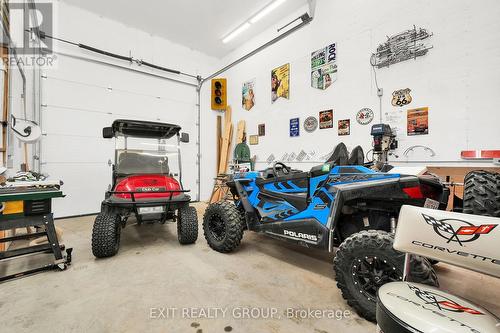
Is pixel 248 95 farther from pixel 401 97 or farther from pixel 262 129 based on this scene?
pixel 401 97

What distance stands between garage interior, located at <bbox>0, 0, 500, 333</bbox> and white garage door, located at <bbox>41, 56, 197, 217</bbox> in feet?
0.12

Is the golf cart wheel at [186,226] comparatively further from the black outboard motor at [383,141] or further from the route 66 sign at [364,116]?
the route 66 sign at [364,116]

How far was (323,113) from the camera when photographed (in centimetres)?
432

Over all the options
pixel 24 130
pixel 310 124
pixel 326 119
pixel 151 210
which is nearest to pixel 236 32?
pixel 310 124

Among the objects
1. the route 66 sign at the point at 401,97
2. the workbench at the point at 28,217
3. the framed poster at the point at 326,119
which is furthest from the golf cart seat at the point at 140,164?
the route 66 sign at the point at 401,97

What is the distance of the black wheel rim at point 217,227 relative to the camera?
2.78m

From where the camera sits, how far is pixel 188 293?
6.07 feet

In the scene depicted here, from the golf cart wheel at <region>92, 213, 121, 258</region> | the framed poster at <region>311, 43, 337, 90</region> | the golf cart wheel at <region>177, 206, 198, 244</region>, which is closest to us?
the golf cart wheel at <region>92, 213, 121, 258</region>

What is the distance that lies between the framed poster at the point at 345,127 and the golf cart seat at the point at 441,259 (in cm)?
317

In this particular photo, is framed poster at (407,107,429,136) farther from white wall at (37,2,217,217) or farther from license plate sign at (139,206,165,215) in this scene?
white wall at (37,2,217,217)

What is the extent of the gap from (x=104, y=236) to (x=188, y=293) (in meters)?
1.28

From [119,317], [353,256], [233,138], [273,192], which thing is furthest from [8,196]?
[233,138]

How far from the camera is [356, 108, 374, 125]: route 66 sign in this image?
3.65m

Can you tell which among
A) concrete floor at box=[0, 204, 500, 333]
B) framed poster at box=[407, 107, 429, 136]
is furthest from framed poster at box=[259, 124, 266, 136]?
concrete floor at box=[0, 204, 500, 333]
